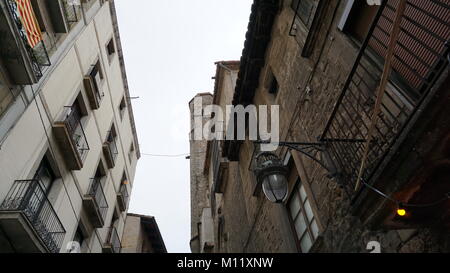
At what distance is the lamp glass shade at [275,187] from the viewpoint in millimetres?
4406

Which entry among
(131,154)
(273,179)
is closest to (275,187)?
(273,179)

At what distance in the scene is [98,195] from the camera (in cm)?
1207

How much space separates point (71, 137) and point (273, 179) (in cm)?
687

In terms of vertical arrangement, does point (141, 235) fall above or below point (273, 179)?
above

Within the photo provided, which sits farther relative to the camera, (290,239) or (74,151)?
(74,151)

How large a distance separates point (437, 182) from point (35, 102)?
8.48 metres

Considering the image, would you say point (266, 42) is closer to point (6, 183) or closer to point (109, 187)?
point (6, 183)

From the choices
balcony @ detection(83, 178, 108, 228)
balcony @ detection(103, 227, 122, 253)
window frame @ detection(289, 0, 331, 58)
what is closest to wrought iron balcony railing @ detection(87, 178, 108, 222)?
balcony @ detection(83, 178, 108, 228)

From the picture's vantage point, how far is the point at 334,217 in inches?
199

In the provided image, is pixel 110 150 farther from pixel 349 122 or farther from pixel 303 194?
pixel 349 122

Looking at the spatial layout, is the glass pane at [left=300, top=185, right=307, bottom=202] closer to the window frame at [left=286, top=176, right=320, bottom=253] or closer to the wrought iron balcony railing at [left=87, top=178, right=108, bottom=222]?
the window frame at [left=286, top=176, right=320, bottom=253]

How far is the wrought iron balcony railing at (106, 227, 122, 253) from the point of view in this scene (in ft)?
42.8
